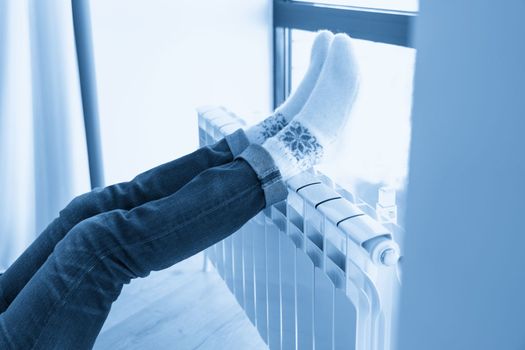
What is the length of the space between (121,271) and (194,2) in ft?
3.05

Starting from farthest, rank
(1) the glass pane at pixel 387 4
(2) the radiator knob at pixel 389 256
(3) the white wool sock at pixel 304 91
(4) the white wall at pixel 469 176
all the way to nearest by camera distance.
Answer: (1) the glass pane at pixel 387 4 < (3) the white wool sock at pixel 304 91 < (2) the radiator knob at pixel 389 256 < (4) the white wall at pixel 469 176

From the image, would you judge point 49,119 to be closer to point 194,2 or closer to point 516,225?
point 194,2

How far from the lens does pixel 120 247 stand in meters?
0.91

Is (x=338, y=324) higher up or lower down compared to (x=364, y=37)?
lower down

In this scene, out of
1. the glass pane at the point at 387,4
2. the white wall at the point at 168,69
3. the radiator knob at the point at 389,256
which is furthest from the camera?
the white wall at the point at 168,69

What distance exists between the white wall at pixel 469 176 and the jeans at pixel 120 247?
25.1 inches

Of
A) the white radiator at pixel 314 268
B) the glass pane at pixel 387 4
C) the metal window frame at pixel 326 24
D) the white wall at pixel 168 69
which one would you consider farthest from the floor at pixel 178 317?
the glass pane at pixel 387 4

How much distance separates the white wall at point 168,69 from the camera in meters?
1.52

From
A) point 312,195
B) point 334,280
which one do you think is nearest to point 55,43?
point 312,195

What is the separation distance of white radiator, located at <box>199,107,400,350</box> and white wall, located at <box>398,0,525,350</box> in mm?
473

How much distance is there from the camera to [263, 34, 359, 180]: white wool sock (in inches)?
40.3

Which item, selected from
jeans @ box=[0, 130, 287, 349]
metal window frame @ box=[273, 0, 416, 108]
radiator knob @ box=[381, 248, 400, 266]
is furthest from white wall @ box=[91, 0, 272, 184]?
radiator knob @ box=[381, 248, 400, 266]

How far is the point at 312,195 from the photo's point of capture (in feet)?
3.04

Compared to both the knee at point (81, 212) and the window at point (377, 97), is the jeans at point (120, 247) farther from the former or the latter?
the window at point (377, 97)
